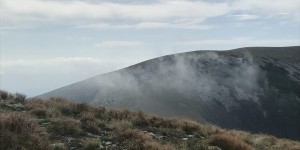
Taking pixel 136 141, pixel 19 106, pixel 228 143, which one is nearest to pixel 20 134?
pixel 136 141

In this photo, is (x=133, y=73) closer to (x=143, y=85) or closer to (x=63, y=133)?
(x=143, y=85)

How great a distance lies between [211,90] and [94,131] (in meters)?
80.7

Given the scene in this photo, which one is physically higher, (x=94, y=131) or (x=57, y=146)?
(x=57, y=146)

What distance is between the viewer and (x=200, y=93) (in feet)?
301

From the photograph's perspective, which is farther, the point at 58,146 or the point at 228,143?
the point at 228,143

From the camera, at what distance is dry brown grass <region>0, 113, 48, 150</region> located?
1156 cm

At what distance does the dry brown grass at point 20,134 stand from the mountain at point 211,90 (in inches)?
2417

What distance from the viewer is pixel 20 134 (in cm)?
1213

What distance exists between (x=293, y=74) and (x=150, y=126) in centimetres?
10739

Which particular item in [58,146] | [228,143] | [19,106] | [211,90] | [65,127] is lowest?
[211,90]

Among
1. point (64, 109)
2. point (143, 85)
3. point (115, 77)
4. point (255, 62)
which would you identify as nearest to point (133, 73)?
point (115, 77)

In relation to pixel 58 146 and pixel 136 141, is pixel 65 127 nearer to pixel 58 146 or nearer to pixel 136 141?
pixel 58 146

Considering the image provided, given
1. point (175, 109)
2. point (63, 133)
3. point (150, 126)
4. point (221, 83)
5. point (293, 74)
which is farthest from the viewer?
point (293, 74)

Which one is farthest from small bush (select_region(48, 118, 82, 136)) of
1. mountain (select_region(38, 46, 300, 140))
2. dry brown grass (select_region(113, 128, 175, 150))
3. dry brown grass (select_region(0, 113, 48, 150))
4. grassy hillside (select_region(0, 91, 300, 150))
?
mountain (select_region(38, 46, 300, 140))
